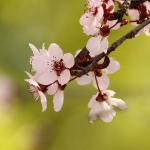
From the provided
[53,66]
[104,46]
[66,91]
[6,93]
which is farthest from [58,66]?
[6,93]

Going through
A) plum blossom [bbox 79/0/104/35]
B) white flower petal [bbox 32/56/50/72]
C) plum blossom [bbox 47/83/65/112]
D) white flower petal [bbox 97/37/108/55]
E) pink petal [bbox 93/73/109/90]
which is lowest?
plum blossom [bbox 47/83/65/112]

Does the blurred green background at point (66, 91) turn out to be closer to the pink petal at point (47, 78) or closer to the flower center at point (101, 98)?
the flower center at point (101, 98)

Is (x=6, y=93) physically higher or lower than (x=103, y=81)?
higher

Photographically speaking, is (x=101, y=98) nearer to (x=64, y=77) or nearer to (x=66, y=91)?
(x=64, y=77)

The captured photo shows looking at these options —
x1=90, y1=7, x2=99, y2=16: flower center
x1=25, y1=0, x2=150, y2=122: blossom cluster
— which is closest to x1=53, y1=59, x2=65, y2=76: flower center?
x1=25, y1=0, x2=150, y2=122: blossom cluster

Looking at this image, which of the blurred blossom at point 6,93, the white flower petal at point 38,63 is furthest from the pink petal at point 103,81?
the blurred blossom at point 6,93

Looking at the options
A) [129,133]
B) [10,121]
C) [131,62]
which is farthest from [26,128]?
[131,62]

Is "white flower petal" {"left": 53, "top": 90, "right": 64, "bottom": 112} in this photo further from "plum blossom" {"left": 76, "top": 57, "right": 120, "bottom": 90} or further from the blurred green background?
the blurred green background
